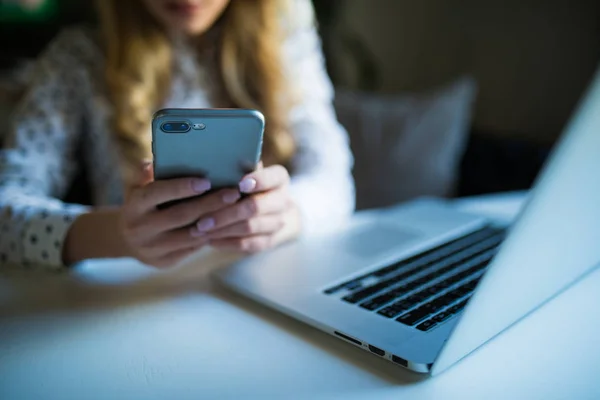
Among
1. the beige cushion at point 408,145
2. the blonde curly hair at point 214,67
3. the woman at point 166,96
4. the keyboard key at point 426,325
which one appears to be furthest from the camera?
the beige cushion at point 408,145

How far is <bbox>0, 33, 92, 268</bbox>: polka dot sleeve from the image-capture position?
2.04 ft

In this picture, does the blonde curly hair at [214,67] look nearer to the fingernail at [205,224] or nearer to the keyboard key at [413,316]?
the fingernail at [205,224]

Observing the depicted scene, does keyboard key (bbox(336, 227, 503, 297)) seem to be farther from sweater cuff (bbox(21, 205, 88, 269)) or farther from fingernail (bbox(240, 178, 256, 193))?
sweater cuff (bbox(21, 205, 88, 269))

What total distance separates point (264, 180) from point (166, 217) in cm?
10

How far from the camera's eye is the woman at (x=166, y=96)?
0.83 metres

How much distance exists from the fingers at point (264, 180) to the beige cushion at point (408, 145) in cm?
82

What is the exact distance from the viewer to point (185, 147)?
19.3 inches

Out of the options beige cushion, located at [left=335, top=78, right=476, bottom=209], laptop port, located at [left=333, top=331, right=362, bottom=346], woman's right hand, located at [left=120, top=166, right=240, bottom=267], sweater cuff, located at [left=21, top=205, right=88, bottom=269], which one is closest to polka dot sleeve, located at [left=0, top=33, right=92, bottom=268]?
sweater cuff, located at [left=21, top=205, right=88, bottom=269]

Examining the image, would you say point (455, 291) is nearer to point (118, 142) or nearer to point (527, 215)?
point (527, 215)

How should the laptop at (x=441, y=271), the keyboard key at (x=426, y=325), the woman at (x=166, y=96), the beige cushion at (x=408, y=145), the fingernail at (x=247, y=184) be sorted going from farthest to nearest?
the beige cushion at (x=408, y=145), the woman at (x=166, y=96), the fingernail at (x=247, y=184), the keyboard key at (x=426, y=325), the laptop at (x=441, y=271)

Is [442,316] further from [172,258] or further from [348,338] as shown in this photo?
[172,258]

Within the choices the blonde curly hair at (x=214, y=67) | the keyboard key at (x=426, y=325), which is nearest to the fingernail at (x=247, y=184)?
the keyboard key at (x=426, y=325)

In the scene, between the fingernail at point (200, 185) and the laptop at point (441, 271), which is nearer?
A: the laptop at point (441, 271)

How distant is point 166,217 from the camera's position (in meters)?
0.54
